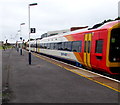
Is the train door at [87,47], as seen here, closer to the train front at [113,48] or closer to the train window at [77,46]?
the train window at [77,46]

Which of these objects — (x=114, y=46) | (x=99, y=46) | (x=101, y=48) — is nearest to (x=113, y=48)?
(x=114, y=46)

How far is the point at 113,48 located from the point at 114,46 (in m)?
0.13

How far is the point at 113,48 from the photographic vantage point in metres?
9.38

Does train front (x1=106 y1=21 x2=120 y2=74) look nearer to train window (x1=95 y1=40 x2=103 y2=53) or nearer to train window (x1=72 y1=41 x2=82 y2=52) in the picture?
train window (x1=95 y1=40 x2=103 y2=53)

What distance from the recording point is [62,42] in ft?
64.4

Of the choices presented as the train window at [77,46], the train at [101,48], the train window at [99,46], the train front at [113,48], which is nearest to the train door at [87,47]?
the train at [101,48]

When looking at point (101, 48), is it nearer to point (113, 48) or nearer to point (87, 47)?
point (113, 48)

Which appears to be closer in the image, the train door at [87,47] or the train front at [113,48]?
the train front at [113,48]

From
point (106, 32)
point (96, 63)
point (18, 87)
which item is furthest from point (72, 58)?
point (18, 87)

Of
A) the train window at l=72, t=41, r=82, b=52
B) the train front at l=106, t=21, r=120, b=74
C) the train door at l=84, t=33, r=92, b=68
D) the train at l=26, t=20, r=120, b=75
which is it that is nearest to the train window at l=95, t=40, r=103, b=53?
the train at l=26, t=20, r=120, b=75

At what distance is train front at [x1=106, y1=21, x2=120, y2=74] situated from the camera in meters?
9.37

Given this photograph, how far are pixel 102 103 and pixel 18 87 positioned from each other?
13.9 ft

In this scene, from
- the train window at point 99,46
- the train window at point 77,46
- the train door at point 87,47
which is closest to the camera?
the train window at point 99,46

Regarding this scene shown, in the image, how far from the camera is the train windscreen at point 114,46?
30.7ft
